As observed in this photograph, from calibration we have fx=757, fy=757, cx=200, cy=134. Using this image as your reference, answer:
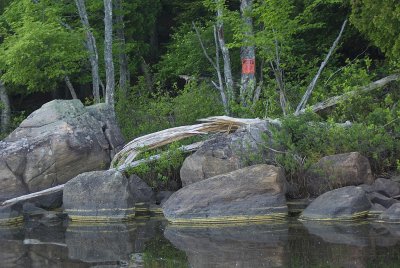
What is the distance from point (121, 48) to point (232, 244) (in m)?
11.7

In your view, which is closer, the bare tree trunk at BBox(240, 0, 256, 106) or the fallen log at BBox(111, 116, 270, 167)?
the fallen log at BBox(111, 116, 270, 167)

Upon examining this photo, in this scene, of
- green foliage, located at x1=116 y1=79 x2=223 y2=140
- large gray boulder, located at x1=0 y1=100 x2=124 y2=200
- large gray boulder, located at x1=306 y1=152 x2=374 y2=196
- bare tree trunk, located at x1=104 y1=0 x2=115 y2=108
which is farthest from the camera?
bare tree trunk, located at x1=104 y1=0 x2=115 y2=108

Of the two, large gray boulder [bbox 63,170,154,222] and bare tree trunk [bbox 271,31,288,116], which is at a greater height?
bare tree trunk [bbox 271,31,288,116]

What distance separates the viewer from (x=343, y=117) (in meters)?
16.5

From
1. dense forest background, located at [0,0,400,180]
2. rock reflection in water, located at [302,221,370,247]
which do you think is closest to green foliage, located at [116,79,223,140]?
dense forest background, located at [0,0,400,180]

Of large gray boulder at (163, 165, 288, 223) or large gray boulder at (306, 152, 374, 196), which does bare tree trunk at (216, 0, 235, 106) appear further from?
large gray boulder at (163, 165, 288, 223)

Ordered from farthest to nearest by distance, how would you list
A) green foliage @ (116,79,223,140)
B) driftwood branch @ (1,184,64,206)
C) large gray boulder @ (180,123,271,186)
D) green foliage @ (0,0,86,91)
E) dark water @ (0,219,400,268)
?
green foliage @ (0,0,86,91) → green foliage @ (116,79,223,140) → driftwood branch @ (1,184,64,206) → large gray boulder @ (180,123,271,186) → dark water @ (0,219,400,268)

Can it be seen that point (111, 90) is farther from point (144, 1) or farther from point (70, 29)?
point (144, 1)

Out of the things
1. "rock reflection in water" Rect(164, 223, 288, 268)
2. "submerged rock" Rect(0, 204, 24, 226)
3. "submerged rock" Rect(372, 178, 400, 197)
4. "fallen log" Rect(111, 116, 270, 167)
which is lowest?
"rock reflection in water" Rect(164, 223, 288, 268)

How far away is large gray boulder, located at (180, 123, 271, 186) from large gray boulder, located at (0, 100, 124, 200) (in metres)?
2.57

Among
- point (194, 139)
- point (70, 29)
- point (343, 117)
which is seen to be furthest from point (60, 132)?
point (343, 117)

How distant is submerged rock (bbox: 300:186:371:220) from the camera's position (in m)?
13.7

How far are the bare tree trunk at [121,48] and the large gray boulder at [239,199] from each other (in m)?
8.14

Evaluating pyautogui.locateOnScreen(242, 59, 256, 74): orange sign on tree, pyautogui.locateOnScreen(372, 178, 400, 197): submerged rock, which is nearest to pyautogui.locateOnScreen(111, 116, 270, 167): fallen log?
pyautogui.locateOnScreen(242, 59, 256, 74): orange sign on tree
